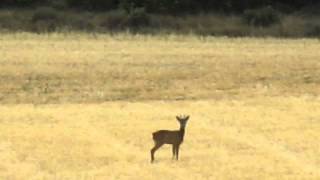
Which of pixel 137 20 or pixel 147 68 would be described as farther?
pixel 137 20

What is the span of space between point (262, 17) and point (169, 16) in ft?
13.2

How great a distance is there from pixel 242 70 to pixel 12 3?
1961 cm

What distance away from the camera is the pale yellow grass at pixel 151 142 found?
1159cm

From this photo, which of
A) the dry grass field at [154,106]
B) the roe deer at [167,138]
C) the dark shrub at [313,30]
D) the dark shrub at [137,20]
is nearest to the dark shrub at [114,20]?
the dark shrub at [137,20]

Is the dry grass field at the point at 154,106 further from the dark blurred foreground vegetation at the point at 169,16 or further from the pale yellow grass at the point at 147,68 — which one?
the dark blurred foreground vegetation at the point at 169,16

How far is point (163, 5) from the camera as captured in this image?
4112 cm

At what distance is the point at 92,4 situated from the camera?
137 feet

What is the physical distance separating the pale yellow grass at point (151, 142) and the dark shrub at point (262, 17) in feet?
67.0

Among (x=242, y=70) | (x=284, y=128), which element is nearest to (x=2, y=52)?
(x=242, y=70)

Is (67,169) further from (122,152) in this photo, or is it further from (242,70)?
(242,70)

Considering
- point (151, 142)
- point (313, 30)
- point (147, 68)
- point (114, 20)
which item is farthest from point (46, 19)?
point (151, 142)

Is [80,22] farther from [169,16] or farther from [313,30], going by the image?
[313,30]

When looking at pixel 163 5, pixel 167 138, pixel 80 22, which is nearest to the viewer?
pixel 167 138

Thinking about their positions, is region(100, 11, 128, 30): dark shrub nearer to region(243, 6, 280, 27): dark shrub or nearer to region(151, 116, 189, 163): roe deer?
region(243, 6, 280, 27): dark shrub
